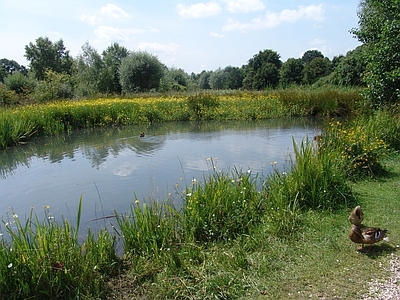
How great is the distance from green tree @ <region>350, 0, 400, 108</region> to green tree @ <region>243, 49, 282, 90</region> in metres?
38.7

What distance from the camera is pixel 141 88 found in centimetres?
3425

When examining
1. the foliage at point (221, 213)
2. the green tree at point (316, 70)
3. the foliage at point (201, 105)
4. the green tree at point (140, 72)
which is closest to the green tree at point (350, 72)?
the foliage at point (201, 105)

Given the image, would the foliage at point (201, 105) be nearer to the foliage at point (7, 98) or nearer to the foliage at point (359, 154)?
the foliage at point (7, 98)

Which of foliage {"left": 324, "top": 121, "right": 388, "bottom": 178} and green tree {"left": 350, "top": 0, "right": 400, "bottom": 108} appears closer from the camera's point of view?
foliage {"left": 324, "top": 121, "right": 388, "bottom": 178}

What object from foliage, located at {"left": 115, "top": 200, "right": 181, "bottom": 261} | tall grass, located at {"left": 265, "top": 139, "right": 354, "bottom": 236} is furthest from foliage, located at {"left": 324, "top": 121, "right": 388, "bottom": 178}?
foliage, located at {"left": 115, "top": 200, "right": 181, "bottom": 261}

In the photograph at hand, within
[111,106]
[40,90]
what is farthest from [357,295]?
[40,90]

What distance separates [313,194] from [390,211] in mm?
1020

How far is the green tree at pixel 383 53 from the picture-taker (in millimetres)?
8641

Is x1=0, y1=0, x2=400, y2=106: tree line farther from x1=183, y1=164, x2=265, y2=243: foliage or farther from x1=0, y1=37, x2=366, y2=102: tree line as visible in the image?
x1=183, y1=164, x2=265, y2=243: foliage

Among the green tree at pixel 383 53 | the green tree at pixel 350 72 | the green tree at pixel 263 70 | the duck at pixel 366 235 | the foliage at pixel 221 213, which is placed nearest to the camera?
the duck at pixel 366 235

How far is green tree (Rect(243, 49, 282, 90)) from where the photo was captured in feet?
163

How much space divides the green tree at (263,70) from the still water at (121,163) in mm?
35772

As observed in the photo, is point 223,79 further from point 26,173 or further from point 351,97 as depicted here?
point 26,173

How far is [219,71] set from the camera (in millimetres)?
74500
